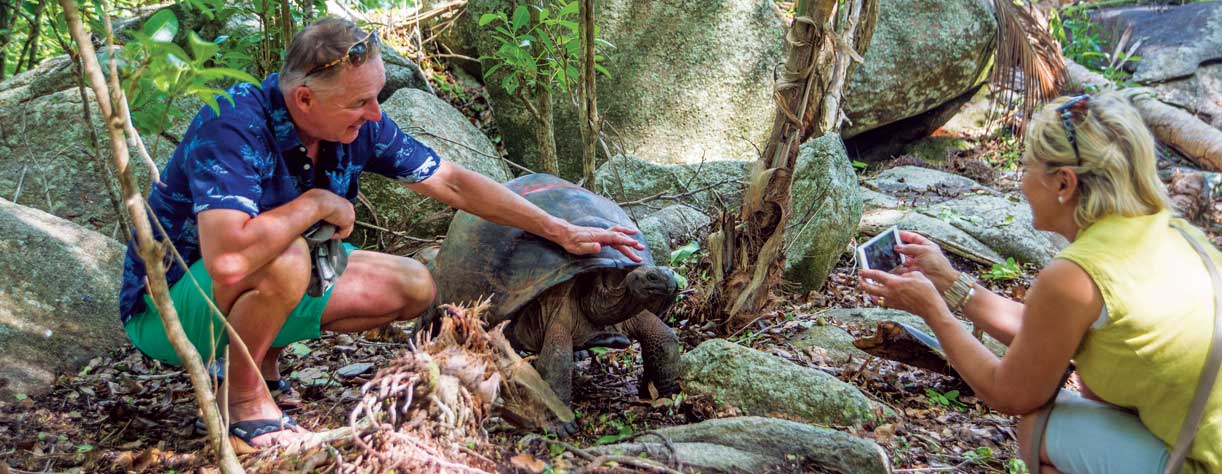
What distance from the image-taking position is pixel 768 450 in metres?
2.55

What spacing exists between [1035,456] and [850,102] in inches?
231

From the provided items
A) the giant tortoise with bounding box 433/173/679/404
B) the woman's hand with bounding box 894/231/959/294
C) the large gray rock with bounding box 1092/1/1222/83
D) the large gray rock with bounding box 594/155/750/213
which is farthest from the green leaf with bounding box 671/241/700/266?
the large gray rock with bounding box 1092/1/1222/83

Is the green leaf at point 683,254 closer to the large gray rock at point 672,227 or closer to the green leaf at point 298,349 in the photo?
the large gray rock at point 672,227

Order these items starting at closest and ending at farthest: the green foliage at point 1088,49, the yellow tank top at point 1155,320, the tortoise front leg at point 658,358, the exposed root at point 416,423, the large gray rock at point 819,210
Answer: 1. the yellow tank top at point 1155,320
2. the exposed root at point 416,423
3. the tortoise front leg at point 658,358
4. the large gray rock at point 819,210
5. the green foliage at point 1088,49

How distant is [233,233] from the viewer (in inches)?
99.7

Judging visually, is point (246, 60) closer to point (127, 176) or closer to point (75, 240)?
point (75, 240)

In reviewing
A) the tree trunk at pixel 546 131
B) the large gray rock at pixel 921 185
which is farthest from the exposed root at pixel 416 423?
the large gray rock at pixel 921 185

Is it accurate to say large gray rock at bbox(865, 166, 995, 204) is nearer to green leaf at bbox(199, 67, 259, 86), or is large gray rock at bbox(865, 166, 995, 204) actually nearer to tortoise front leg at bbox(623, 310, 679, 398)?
tortoise front leg at bbox(623, 310, 679, 398)

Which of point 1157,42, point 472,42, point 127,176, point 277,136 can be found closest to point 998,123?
point 1157,42

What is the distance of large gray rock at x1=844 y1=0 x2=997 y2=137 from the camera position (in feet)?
25.8

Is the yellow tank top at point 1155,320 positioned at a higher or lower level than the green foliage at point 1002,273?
higher

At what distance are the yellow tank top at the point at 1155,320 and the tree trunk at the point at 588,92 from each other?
277cm

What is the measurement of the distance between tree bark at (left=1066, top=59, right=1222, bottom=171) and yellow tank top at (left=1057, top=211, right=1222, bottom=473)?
6.95 meters

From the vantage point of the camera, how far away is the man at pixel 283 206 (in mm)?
2582
